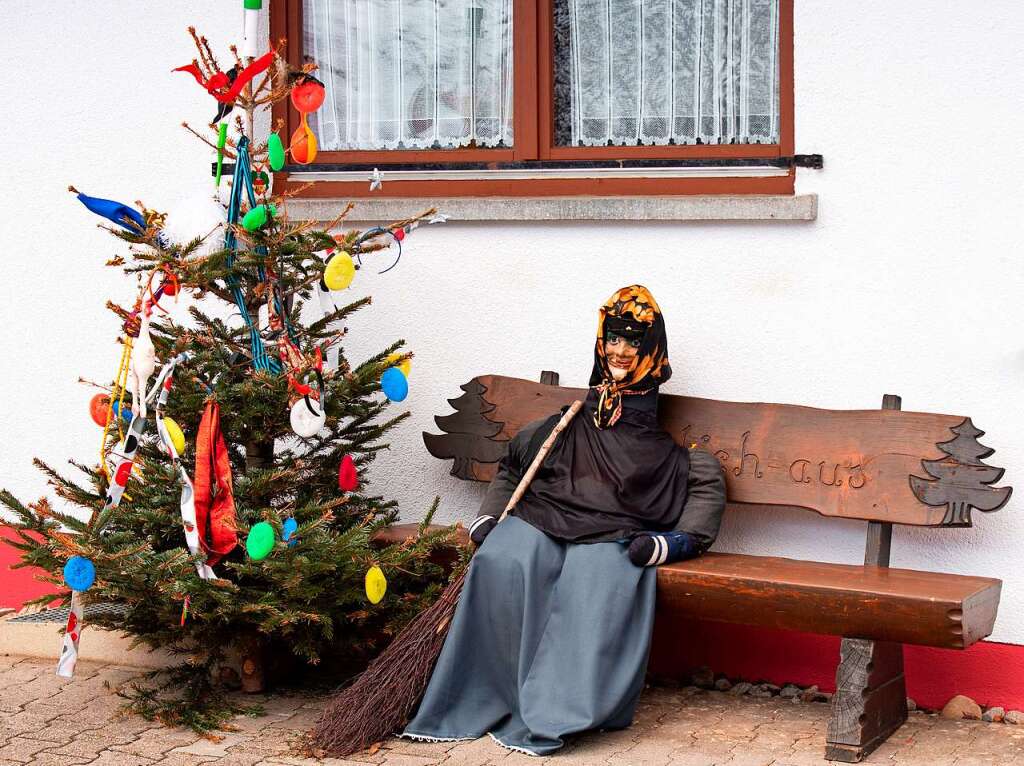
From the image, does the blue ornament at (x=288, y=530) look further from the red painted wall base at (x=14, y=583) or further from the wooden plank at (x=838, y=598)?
the red painted wall base at (x=14, y=583)

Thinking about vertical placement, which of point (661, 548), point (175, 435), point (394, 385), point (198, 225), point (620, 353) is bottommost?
point (661, 548)

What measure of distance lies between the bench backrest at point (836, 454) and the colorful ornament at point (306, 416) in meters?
0.99

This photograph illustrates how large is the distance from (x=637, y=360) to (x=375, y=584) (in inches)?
45.8

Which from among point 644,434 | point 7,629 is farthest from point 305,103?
point 7,629

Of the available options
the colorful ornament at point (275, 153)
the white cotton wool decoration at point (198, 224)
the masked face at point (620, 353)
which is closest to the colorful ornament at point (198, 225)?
the white cotton wool decoration at point (198, 224)

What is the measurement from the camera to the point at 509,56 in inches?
225

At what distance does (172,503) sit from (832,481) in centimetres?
222

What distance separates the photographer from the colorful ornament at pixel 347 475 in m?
4.87

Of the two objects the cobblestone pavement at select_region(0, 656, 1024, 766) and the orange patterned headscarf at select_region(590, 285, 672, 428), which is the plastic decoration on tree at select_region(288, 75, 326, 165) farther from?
the cobblestone pavement at select_region(0, 656, 1024, 766)

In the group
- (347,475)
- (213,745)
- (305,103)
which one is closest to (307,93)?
(305,103)

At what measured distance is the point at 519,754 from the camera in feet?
14.4

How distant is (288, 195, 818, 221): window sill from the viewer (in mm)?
5086

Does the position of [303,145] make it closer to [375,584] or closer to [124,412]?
[124,412]

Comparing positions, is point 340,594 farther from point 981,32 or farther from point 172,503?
point 981,32
